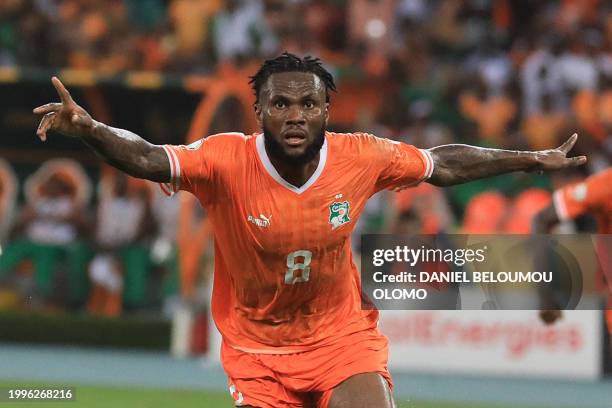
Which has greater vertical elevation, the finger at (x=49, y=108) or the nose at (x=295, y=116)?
the nose at (x=295, y=116)

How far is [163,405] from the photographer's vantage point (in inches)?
436

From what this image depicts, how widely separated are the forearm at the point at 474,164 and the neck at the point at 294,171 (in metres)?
Result: 0.80

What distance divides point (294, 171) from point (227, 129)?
932cm

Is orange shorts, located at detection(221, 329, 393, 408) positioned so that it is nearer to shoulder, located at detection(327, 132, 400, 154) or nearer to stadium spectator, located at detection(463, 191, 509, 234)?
shoulder, located at detection(327, 132, 400, 154)

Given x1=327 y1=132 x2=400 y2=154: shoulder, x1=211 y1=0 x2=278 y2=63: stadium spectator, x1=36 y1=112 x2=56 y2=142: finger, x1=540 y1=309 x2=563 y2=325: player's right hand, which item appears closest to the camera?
x1=36 y1=112 x2=56 y2=142: finger

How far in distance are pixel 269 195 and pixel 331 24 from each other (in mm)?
11830

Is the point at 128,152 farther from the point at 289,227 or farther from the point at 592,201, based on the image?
the point at 592,201

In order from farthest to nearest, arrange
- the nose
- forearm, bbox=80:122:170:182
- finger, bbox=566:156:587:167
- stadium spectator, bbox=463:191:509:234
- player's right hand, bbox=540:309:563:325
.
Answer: stadium spectator, bbox=463:191:509:234 < player's right hand, bbox=540:309:563:325 < finger, bbox=566:156:587:167 < the nose < forearm, bbox=80:122:170:182

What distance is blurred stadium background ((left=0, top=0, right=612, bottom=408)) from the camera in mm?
13352

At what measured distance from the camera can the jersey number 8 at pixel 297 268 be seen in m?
6.38

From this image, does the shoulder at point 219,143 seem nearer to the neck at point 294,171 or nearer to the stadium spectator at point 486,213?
the neck at point 294,171

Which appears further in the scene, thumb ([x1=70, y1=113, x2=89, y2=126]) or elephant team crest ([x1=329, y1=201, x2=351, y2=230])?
elephant team crest ([x1=329, y1=201, x2=351, y2=230])

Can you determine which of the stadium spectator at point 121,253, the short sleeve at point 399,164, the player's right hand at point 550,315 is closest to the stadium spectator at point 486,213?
the stadium spectator at point 121,253

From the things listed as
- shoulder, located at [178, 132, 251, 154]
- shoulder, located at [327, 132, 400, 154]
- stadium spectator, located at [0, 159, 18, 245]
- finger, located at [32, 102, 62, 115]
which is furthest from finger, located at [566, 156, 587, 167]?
stadium spectator, located at [0, 159, 18, 245]
